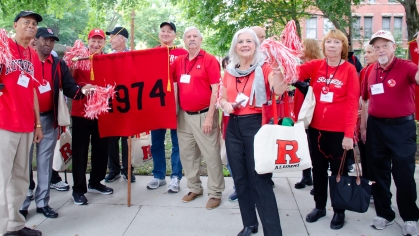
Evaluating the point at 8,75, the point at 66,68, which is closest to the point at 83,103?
the point at 66,68

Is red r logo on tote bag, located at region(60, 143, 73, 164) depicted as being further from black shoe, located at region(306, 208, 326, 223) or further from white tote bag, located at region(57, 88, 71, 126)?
black shoe, located at region(306, 208, 326, 223)

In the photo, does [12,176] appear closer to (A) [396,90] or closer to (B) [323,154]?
(B) [323,154]

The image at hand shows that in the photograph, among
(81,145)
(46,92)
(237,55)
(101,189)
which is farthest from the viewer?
(101,189)

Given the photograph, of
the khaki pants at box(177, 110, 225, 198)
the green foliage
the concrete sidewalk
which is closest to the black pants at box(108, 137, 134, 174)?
the concrete sidewalk

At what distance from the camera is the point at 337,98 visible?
3.58 meters

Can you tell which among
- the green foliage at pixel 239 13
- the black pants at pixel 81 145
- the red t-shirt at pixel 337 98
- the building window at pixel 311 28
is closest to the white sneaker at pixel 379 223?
the red t-shirt at pixel 337 98

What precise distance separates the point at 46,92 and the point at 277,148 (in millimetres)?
2695

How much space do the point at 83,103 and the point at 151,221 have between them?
1.64 m

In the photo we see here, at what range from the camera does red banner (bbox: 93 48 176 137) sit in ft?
14.0

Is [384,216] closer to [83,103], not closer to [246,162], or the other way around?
[246,162]

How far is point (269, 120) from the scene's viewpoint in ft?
10.2

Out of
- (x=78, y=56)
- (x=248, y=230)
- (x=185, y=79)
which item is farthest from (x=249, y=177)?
(x=78, y=56)

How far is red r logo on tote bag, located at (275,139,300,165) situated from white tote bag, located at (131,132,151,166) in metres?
2.60

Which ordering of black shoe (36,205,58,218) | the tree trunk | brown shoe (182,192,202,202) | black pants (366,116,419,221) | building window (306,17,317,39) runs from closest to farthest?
black pants (366,116,419,221) < black shoe (36,205,58,218) < brown shoe (182,192,202,202) < the tree trunk < building window (306,17,317,39)
